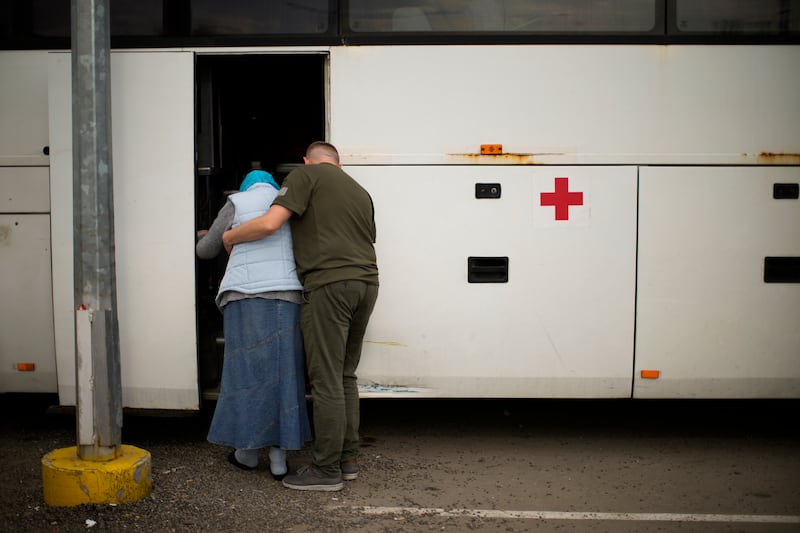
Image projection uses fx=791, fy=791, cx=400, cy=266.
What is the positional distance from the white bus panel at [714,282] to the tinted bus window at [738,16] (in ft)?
2.71

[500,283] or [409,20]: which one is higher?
[409,20]

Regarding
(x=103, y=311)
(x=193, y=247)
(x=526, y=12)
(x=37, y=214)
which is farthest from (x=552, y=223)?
(x=37, y=214)

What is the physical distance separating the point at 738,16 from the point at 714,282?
1579 mm

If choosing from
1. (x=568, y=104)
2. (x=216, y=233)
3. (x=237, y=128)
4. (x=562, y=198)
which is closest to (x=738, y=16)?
(x=568, y=104)

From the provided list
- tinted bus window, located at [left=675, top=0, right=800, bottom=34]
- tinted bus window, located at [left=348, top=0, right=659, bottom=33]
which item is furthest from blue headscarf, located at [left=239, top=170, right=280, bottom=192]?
tinted bus window, located at [left=675, top=0, right=800, bottom=34]

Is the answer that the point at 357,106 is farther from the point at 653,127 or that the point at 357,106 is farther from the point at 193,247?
the point at 653,127

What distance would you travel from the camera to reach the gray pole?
384 cm

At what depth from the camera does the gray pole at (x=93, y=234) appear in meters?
3.84

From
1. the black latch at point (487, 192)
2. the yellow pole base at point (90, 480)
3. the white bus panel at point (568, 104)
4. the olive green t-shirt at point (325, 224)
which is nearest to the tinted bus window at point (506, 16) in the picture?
the white bus panel at point (568, 104)

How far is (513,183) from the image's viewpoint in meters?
4.64

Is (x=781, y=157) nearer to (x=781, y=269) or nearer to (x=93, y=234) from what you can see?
(x=781, y=269)

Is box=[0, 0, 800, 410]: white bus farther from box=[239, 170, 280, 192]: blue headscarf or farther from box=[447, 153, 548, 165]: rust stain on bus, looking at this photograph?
box=[239, 170, 280, 192]: blue headscarf

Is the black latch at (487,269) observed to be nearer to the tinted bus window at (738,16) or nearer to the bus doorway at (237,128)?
the bus doorway at (237,128)

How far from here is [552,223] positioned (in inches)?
184
